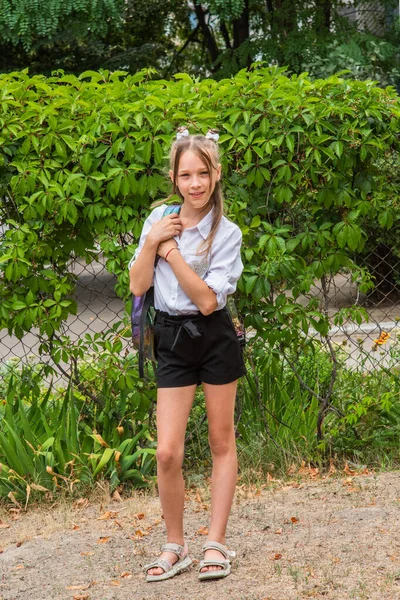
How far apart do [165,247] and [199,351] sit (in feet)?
1.38

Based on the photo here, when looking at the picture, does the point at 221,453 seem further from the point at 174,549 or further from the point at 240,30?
the point at 240,30

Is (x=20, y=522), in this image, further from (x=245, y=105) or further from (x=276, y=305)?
(x=245, y=105)

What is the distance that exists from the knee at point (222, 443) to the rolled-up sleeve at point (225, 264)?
51 centimetres

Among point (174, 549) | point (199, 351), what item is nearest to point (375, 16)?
point (199, 351)

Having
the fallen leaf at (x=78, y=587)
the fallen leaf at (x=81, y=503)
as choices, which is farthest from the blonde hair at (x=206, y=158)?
the fallen leaf at (x=81, y=503)

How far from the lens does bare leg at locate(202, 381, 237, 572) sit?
3.38 m

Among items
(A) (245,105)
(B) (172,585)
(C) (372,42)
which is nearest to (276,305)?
(A) (245,105)

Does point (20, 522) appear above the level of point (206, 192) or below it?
below

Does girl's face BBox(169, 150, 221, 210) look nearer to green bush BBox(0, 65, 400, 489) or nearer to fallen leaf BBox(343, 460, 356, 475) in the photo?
green bush BBox(0, 65, 400, 489)

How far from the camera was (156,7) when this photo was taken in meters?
14.5

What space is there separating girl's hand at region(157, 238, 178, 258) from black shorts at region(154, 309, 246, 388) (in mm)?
246

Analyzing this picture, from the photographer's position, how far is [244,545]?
12.1ft

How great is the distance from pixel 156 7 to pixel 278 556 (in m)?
12.5

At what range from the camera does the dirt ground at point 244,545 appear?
3244mm
